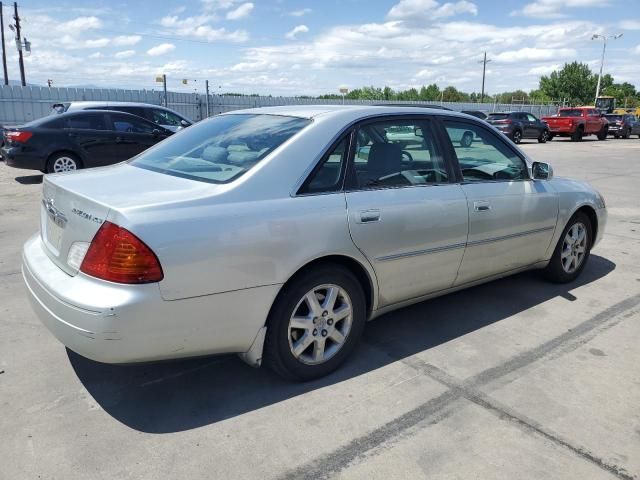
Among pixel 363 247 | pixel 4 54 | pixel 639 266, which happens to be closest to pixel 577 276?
pixel 639 266

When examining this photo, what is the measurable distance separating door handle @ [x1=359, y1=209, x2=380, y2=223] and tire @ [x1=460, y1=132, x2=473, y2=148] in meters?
1.14

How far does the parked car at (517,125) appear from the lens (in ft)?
82.5

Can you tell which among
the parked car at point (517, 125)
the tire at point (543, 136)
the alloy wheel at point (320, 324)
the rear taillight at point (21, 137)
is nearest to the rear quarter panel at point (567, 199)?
the alloy wheel at point (320, 324)

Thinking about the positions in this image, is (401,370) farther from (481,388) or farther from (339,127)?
(339,127)

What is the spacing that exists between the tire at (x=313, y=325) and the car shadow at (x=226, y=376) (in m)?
0.12

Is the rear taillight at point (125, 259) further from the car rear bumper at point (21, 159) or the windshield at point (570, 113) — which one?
the windshield at point (570, 113)

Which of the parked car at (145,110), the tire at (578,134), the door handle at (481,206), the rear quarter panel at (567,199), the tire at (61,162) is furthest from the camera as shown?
the tire at (578,134)

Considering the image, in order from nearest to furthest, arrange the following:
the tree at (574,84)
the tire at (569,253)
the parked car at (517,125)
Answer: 1. the tire at (569,253)
2. the parked car at (517,125)
3. the tree at (574,84)

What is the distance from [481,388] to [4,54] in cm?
3778

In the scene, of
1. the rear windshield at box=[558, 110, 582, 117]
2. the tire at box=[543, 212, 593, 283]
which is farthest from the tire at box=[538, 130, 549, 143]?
the tire at box=[543, 212, 593, 283]

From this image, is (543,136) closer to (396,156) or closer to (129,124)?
(129,124)

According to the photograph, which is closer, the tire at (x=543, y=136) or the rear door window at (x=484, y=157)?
the rear door window at (x=484, y=157)

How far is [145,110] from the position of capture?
12.9 m

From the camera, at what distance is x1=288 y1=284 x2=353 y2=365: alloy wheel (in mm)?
2988
